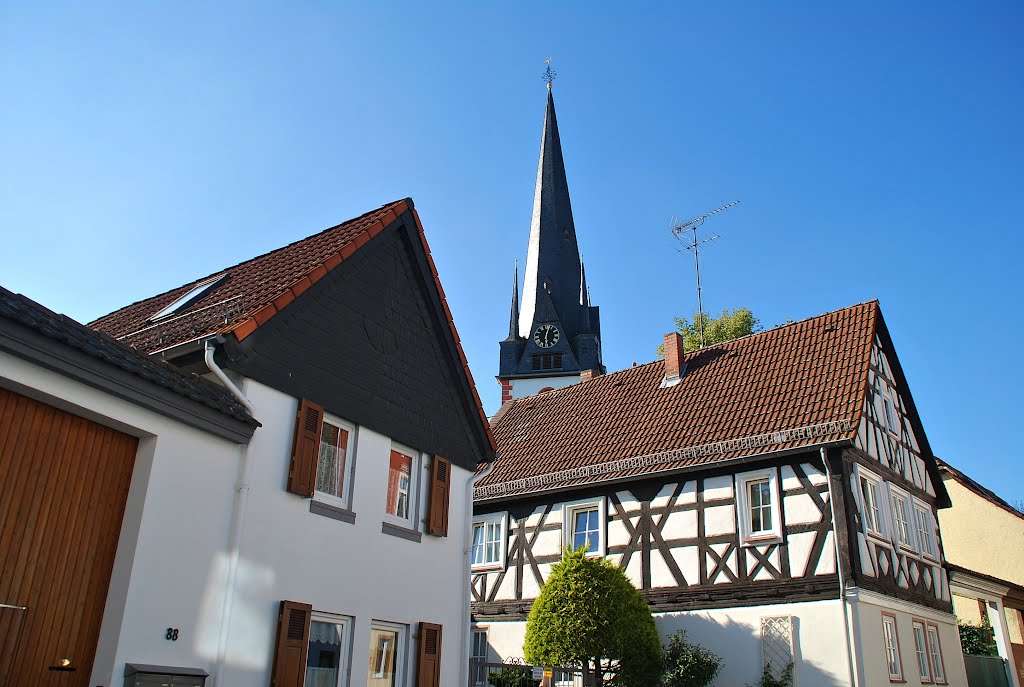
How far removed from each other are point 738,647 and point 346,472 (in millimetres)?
9705

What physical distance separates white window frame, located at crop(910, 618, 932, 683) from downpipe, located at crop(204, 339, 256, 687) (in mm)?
14491

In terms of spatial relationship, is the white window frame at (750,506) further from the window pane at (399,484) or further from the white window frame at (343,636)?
the white window frame at (343,636)

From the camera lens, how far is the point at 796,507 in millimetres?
16984

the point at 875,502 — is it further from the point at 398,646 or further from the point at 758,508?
the point at 398,646

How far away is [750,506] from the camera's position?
17.8 m

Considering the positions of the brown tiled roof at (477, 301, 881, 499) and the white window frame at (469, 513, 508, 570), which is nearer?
the brown tiled roof at (477, 301, 881, 499)

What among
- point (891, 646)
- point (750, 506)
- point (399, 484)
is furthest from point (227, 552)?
point (891, 646)

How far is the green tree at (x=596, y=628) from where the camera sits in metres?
16.2

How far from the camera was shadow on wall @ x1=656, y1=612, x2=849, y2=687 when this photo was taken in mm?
15281

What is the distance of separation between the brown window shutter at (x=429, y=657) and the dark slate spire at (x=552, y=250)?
38265mm

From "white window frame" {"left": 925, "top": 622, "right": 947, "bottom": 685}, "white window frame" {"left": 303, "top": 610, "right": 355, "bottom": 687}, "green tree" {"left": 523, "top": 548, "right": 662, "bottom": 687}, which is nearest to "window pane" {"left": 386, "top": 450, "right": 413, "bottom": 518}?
"white window frame" {"left": 303, "top": 610, "right": 355, "bottom": 687}

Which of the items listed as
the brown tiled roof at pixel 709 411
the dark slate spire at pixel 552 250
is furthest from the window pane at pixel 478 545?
the dark slate spire at pixel 552 250

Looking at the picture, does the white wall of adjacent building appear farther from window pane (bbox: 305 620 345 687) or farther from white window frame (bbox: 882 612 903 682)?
white window frame (bbox: 882 612 903 682)

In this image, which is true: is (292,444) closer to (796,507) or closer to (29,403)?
(29,403)
